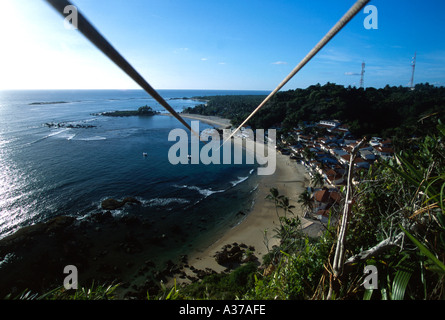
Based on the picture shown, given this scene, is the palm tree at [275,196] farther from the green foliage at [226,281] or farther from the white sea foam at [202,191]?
the green foliage at [226,281]

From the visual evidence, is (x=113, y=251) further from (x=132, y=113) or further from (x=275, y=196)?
(x=132, y=113)

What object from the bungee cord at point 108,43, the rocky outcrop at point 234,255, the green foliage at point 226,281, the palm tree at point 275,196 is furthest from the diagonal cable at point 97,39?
the palm tree at point 275,196

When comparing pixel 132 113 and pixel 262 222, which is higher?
pixel 132 113

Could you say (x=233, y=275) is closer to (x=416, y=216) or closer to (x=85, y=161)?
(x=416, y=216)

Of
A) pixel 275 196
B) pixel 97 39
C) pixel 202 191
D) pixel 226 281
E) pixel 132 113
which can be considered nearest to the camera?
pixel 97 39

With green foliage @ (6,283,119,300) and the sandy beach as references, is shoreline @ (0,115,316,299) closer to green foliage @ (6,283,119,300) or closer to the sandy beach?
the sandy beach

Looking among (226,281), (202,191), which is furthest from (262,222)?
(202,191)

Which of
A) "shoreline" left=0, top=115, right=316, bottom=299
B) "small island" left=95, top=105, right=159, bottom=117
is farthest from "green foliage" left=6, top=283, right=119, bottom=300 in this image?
"small island" left=95, top=105, right=159, bottom=117
